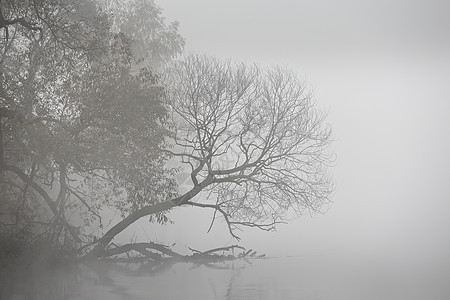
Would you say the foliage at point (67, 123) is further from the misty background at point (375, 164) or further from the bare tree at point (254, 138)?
the misty background at point (375, 164)

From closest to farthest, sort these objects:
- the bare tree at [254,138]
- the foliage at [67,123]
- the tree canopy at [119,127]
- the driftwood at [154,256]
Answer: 1. the foliage at [67,123]
2. the tree canopy at [119,127]
3. the driftwood at [154,256]
4. the bare tree at [254,138]

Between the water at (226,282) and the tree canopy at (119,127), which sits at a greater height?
the tree canopy at (119,127)

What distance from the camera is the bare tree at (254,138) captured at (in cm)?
1775

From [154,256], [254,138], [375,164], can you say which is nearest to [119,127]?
[154,256]

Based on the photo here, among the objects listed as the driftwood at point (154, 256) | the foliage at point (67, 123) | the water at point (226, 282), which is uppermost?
the foliage at point (67, 123)

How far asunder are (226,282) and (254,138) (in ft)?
18.4

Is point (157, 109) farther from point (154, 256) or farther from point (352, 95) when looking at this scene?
point (352, 95)

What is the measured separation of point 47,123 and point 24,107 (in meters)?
0.67

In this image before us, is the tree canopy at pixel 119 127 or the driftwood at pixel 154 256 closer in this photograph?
the tree canopy at pixel 119 127

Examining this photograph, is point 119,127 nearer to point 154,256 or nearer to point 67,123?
point 67,123

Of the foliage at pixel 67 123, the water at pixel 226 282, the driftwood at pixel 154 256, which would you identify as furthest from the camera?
the driftwood at pixel 154 256

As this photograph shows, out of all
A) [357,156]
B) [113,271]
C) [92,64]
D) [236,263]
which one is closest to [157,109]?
[92,64]

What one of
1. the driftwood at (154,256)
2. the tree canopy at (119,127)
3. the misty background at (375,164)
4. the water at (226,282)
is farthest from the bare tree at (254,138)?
the misty background at (375,164)

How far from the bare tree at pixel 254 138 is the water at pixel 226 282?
1.86 metres
